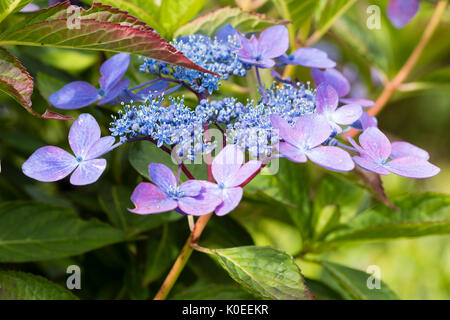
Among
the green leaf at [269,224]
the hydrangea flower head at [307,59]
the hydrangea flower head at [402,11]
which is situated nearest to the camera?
the hydrangea flower head at [307,59]

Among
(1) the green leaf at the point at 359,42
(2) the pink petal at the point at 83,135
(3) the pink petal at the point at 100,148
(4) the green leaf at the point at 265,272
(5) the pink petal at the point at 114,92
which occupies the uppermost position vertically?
(1) the green leaf at the point at 359,42

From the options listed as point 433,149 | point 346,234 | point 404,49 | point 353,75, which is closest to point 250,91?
point 346,234

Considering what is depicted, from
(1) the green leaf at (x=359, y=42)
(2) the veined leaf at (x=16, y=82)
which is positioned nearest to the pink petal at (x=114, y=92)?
(2) the veined leaf at (x=16, y=82)

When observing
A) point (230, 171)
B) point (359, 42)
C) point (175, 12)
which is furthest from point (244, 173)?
point (359, 42)

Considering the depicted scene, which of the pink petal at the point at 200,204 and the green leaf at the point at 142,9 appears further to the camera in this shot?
the green leaf at the point at 142,9

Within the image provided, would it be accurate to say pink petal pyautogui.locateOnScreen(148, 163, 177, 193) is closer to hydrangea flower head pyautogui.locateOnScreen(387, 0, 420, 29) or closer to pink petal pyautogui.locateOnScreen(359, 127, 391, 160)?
pink petal pyautogui.locateOnScreen(359, 127, 391, 160)

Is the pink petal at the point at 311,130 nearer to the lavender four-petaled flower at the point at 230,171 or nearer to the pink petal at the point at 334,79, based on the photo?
the lavender four-petaled flower at the point at 230,171

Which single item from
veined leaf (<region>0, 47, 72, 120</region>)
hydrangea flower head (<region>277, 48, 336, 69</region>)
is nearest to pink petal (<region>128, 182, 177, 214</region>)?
veined leaf (<region>0, 47, 72, 120</region>)

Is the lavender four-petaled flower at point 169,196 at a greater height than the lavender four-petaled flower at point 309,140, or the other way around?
the lavender four-petaled flower at point 309,140
